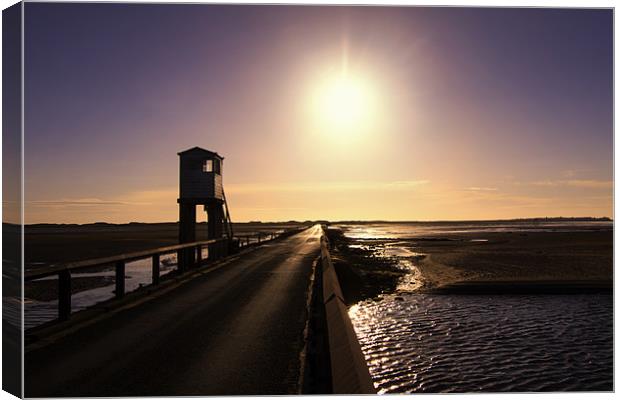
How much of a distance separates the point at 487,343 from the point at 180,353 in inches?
270

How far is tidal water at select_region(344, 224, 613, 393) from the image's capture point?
27.9 feet

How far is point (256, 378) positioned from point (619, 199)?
17.5ft

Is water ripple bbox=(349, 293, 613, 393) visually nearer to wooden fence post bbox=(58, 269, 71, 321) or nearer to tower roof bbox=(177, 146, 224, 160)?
wooden fence post bbox=(58, 269, 71, 321)

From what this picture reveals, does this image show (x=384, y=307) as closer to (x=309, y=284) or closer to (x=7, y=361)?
(x=309, y=284)

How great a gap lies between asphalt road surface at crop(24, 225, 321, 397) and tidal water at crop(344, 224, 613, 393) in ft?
6.58

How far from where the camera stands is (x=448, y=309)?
15180 millimetres

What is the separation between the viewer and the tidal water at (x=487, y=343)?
849 centimetres

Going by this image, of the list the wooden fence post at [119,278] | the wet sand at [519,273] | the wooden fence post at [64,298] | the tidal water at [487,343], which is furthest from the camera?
the wet sand at [519,273]

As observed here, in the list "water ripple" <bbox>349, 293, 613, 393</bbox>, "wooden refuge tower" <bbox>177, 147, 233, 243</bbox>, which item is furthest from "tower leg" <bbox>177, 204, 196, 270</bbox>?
"water ripple" <bbox>349, 293, 613, 393</bbox>

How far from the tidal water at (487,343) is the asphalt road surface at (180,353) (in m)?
2.01

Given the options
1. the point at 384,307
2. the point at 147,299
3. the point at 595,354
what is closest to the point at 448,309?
the point at 384,307

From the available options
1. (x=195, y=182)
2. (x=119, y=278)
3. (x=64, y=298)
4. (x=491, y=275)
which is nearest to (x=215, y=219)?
(x=195, y=182)

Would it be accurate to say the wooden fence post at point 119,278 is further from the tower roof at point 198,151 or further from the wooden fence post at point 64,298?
the tower roof at point 198,151

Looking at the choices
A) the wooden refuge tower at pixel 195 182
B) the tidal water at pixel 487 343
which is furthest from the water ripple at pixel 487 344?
the wooden refuge tower at pixel 195 182
